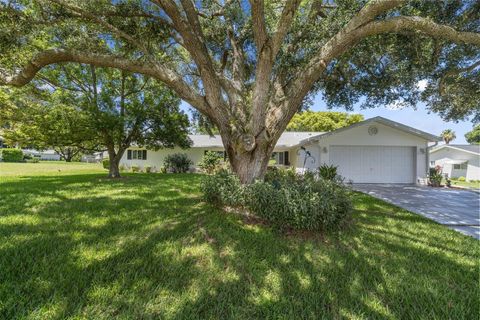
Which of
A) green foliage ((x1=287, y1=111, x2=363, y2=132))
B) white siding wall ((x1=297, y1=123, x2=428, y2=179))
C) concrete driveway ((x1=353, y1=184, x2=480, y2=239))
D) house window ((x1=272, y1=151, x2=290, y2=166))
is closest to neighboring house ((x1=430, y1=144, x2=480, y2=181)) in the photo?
green foliage ((x1=287, y1=111, x2=363, y2=132))

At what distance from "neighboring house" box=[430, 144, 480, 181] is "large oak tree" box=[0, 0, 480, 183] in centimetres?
1692

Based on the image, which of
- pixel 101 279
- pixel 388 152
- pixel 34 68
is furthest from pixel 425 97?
pixel 34 68

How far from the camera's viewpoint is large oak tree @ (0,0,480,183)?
5.12m

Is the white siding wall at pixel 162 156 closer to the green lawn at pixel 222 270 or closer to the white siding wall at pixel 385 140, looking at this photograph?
the white siding wall at pixel 385 140

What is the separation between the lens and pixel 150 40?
25.0 ft

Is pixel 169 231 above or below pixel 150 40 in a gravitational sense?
below

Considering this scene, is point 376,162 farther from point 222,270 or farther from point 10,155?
point 10,155

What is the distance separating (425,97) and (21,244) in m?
13.5

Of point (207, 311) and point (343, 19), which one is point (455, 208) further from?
point (207, 311)

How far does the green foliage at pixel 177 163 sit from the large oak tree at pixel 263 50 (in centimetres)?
1014

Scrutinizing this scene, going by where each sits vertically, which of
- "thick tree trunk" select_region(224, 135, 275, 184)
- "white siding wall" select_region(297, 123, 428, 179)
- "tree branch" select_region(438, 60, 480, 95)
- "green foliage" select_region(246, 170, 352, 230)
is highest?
"tree branch" select_region(438, 60, 480, 95)

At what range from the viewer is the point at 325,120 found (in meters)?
31.2

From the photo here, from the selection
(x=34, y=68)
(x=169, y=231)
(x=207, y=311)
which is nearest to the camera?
(x=207, y=311)

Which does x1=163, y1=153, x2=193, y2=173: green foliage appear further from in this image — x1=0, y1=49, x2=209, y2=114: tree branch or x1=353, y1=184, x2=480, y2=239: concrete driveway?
x1=353, y1=184, x2=480, y2=239: concrete driveway
